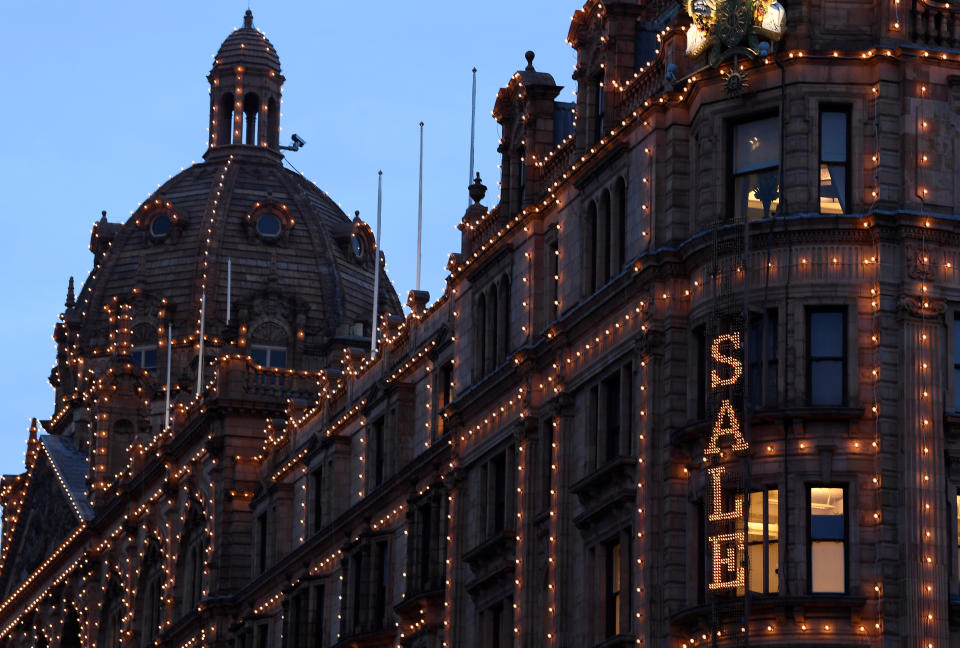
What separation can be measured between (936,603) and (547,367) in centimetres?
1623

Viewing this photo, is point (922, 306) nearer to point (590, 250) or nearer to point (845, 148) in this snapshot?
point (845, 148)

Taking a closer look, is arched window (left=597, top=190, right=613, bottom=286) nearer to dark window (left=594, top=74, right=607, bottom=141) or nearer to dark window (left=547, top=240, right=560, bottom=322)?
dark window (left=594, top=74, right=607, bottom=141)

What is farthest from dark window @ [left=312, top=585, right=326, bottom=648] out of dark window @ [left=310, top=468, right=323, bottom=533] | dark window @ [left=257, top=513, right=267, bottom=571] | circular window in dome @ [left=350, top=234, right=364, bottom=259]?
circular window in dome @ [left=350, top=234, right=364, bottom=259]

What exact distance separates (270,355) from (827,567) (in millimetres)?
132847

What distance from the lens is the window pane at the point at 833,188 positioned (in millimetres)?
61312

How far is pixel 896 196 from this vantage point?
200 feet

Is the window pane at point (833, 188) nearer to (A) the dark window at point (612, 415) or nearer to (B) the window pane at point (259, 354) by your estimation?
(A) the dark window at point (612, 415)

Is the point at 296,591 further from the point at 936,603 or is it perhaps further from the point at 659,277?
the point at 936,603

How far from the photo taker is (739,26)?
205 ft

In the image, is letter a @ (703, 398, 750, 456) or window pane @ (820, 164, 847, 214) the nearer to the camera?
letter a @ (703, 398, 750, 456)

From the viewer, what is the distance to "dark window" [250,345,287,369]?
619 ft

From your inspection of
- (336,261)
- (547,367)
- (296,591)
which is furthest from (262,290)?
(547,367)

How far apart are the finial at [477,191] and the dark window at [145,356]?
106511 mm

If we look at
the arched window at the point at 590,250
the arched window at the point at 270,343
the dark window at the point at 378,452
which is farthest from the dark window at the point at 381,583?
the arched window at the point at 270,343
